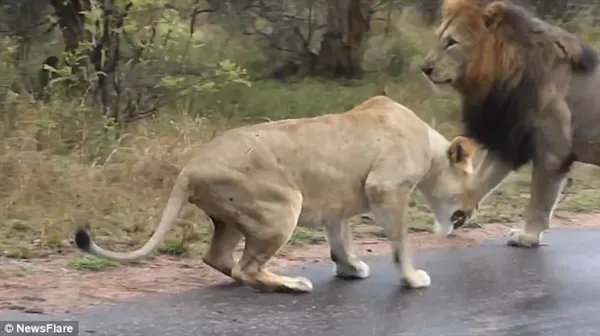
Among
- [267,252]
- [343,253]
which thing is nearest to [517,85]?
[343,253]

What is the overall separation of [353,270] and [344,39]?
8.42 m

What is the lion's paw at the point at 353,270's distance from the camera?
5.99 metres

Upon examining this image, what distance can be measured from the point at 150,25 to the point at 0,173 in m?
2.37

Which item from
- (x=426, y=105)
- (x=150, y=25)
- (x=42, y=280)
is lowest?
(x=426, y=105)

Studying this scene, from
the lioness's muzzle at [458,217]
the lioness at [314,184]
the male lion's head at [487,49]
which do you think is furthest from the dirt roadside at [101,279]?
the male lion's head at [487,49]

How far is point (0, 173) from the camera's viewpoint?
7.43 metres

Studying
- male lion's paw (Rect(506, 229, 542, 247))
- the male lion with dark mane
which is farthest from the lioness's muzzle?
male lion's paw (Rect(506, 229, 542, 247))

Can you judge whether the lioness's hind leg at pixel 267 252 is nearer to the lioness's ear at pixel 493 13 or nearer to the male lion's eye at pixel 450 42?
the male lion's eye at pixel 450 42

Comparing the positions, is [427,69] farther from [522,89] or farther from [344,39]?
[344,39]

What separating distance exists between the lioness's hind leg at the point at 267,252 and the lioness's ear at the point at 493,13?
6.82 feet

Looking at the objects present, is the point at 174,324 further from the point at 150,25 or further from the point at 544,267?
the point at 150,25

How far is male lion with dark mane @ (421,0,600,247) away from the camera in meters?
6.82

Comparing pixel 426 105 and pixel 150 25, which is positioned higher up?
pixel 150 25

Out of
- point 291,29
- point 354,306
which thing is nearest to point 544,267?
point 354,306
